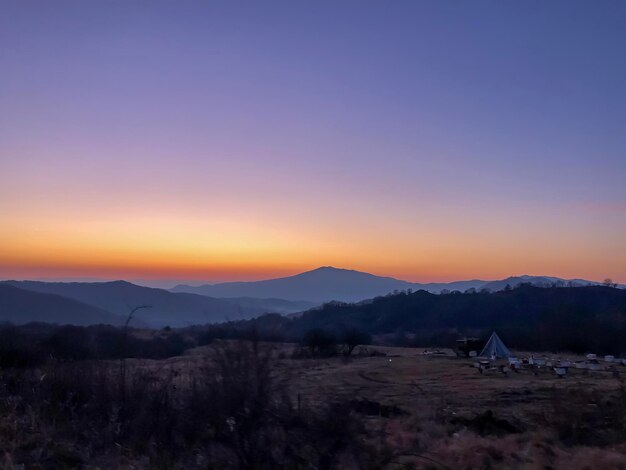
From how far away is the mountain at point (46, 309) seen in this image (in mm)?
106875

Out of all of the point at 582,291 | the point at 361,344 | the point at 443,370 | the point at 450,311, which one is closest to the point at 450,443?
the point at 443,370

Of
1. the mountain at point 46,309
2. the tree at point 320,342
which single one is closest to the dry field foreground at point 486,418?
the tree at point 320,342

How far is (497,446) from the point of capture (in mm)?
14578

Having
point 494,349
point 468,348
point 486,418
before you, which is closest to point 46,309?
point 468,348

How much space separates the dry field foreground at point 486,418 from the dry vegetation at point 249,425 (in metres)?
0.06

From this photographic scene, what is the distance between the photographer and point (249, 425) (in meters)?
8.51

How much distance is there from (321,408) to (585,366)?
3684cm

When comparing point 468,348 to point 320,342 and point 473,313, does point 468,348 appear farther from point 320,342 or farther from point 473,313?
point 473,313

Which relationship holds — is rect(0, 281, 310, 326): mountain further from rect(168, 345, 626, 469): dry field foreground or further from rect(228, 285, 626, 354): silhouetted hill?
rect(168, 345, 626, 469): dry field foreground

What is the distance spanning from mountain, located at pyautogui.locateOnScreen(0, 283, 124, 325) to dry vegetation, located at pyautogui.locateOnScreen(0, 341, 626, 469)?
93065 mm

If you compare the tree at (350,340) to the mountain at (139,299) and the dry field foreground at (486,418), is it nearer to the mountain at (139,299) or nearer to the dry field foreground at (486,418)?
the dry field foreground at (486,418)

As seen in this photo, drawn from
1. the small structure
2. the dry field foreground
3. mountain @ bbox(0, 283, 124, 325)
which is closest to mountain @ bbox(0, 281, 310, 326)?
mountain @ bbox(0, 283, 124, 325)

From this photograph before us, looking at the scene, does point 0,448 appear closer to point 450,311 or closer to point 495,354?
point 495,354

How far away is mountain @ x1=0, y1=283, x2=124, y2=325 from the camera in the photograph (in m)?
107
